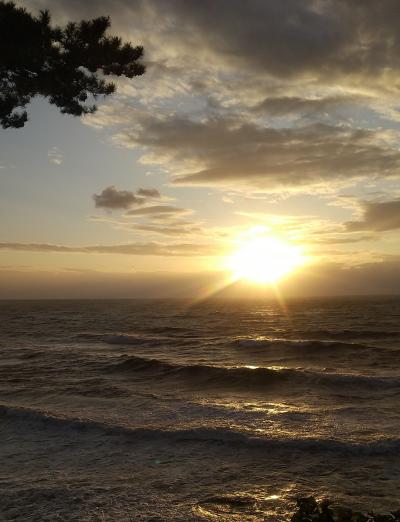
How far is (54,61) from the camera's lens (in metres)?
14.6

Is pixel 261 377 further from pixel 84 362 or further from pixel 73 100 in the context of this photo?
pixel 73 100

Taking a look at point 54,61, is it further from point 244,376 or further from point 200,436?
point 244,376

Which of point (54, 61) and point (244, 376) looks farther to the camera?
point (244, 376)

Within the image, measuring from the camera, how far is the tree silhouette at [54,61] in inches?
530

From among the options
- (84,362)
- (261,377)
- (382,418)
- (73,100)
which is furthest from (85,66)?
(84,362)

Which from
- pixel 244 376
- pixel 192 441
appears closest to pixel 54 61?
pixel 192 441

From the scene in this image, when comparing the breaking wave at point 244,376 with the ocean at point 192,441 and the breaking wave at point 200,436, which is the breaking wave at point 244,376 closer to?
the ocean at point 192,441

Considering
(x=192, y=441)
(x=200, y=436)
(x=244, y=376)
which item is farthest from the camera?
(x=244, y=376)

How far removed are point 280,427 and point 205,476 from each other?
4.51 meters

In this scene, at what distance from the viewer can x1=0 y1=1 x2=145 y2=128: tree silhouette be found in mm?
13461

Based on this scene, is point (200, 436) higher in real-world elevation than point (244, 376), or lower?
higher

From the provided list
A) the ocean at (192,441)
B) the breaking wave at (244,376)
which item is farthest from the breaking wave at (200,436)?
the breaking wave at (244,376)

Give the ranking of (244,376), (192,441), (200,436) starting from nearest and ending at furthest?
(192,441), (200,436), (244,376)

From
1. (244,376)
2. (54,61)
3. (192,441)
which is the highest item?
(54,61)
